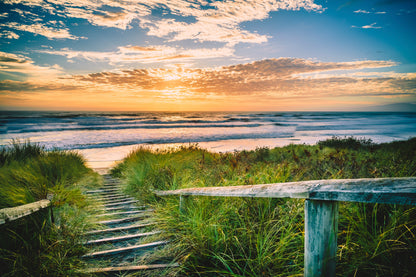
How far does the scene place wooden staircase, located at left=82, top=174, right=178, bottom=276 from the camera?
2449 millimetres

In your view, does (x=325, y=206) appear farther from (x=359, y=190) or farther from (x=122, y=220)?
(x=122, y=220)

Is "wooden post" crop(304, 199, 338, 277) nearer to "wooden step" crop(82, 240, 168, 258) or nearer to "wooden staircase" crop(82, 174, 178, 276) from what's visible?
"wooden staircase" crop(82, 174, 178, 276)

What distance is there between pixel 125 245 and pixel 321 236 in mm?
2688

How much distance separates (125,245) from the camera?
3.07 metres

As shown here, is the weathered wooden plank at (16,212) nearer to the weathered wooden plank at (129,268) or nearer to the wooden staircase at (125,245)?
the wooden staircase at (125,245)

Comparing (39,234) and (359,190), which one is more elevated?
(359,190)

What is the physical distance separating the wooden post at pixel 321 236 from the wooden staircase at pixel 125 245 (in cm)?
157

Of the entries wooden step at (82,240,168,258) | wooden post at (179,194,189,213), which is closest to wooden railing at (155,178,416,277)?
wooden step at (82,240,168,258)

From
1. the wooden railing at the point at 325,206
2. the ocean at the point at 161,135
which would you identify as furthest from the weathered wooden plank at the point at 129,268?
the ocean at the point at 161,135

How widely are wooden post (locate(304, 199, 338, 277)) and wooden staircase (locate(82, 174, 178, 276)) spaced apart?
5.15 ft

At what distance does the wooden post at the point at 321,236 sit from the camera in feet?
4.67

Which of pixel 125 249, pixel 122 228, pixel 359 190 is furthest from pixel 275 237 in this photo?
pixel 122 228

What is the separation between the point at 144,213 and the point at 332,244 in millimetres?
3660

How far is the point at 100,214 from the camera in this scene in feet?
14.0
